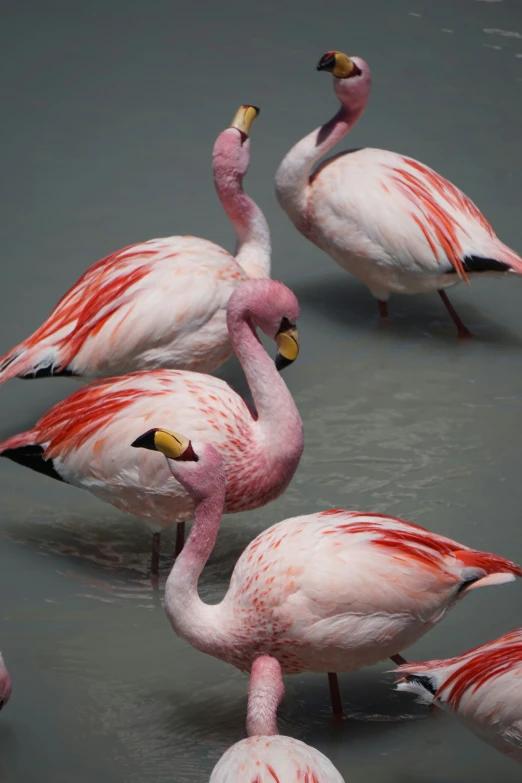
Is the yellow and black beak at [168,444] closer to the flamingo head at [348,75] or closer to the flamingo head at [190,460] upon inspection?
the flamingo head at [190,460]

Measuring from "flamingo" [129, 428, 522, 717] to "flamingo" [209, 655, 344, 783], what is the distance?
306mm

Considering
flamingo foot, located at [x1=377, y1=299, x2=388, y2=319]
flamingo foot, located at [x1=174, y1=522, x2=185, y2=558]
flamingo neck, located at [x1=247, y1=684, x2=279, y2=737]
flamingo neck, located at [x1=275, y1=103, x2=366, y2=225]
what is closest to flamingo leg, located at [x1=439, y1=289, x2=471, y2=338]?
flamingo foot, located at [x1=377, y1=299, x2=388, y2=319]

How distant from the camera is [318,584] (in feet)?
10.7

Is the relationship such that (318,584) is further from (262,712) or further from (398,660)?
(398,660)

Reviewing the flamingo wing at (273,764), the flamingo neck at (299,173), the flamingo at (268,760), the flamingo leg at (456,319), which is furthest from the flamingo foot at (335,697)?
the flamingo neck at (299,173)

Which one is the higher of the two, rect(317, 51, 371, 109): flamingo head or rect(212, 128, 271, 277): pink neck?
rect(317, 51, 371, 109): flamingo head

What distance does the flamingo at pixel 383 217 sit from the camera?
5215 mm

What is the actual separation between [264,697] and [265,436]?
3.50 feet

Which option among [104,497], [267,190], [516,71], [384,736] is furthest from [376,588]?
[516,71]

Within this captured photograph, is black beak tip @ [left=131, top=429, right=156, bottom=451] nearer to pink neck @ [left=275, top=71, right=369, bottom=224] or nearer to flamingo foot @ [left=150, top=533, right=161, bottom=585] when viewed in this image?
flamingo foot @ [left=150, top=533, right=161, bottom=585]

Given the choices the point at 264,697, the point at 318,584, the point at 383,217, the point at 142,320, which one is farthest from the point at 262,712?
the point at 383,217

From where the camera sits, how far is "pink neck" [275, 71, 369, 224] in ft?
18.2

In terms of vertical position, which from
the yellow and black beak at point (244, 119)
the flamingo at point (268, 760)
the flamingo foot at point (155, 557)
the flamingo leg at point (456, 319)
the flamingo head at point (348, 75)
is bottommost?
the flamingo foot at point (155, 557)

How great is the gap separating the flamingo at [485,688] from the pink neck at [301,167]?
279 centimetres
